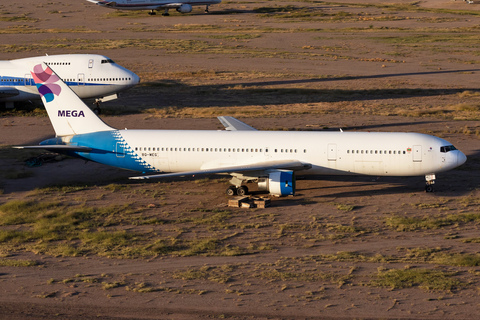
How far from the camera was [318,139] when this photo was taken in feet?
120

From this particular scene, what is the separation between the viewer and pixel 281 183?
34.6 m

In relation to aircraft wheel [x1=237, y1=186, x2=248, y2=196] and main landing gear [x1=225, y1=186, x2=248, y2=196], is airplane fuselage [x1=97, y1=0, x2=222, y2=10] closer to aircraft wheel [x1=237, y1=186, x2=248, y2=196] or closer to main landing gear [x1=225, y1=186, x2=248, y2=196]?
main landing gear [x1=225, y1=186, x2=248, y2=196]

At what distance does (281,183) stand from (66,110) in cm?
1521

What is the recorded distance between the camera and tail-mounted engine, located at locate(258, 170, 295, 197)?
3459 centimetres

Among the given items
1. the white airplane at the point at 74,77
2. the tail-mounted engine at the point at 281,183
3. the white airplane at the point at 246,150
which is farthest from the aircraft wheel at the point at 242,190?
the white airplane at the point at 74,77

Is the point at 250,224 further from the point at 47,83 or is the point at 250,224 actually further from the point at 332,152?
the point at 47,83

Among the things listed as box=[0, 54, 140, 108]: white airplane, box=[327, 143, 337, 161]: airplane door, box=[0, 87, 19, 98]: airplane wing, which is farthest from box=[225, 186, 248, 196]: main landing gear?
box=[0, 87, 19, 98]: airplane wing

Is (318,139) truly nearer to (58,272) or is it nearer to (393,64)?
(58,272)

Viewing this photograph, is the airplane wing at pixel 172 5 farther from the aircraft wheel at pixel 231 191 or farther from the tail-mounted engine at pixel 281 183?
the tail-mounted engine at pixel 281 183

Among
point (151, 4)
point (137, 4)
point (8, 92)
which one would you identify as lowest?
point (8, 92)

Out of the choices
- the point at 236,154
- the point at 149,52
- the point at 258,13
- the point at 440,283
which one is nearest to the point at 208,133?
the point at 236,154

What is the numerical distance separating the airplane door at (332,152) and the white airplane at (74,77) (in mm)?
30369

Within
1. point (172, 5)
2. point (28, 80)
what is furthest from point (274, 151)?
point (172, 5)

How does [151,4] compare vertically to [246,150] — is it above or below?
above
